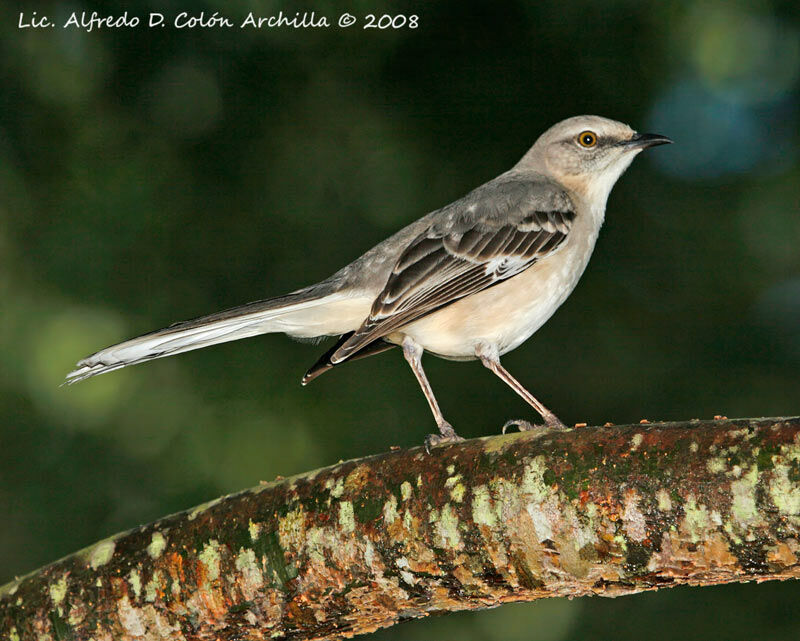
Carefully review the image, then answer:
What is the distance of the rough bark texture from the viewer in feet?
8.36

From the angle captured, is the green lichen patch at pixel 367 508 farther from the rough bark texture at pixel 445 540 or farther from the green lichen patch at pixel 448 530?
the green lichen patch at pixel 448 530

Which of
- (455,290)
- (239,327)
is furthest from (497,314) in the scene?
(239,327)

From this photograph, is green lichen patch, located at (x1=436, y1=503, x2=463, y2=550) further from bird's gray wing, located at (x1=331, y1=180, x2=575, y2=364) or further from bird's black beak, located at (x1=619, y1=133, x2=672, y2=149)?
bird's black beak, located at (x1=619, y1=133, x2=672, y2=149)

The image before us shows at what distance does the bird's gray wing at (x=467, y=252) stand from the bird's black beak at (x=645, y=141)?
0.53 m

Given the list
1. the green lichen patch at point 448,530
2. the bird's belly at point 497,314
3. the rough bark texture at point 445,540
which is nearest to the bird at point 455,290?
the bird's belly at point 497,314

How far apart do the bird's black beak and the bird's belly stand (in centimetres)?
98

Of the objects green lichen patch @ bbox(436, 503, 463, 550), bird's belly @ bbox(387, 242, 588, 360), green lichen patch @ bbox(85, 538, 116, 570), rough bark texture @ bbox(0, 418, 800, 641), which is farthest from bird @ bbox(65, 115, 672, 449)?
green lichen patch @ bbox(436, 503, 463, 550)

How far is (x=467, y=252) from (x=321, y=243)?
2412 mm

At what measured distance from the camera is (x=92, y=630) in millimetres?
3188

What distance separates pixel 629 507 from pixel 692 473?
0.20 metres

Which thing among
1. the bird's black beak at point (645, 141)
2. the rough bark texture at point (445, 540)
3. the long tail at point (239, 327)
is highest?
the bird's black beak at point (645, 141)

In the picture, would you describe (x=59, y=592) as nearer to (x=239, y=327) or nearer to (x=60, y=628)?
(x=60, y=628)

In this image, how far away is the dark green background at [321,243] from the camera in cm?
658

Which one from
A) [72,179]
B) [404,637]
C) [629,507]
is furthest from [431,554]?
[72,179]
